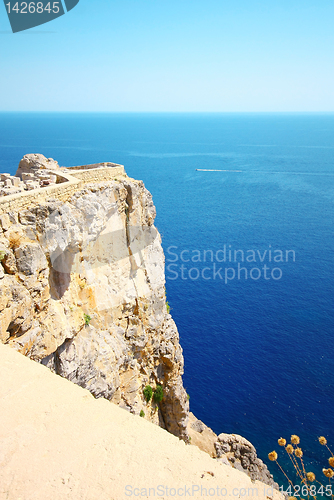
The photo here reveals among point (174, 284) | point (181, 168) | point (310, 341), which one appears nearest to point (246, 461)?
point (310, 341)

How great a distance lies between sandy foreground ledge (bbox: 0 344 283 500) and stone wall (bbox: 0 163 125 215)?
437 inches

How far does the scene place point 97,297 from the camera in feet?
78.2

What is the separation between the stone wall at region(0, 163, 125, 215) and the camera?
632 inches

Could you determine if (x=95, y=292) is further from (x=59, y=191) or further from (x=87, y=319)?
(x=59, y=191)

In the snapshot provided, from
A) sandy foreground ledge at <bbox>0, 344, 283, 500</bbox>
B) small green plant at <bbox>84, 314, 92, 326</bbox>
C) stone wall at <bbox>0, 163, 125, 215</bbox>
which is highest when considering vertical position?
stone wall at <bbox>0, 163, 125, 215</bbox>

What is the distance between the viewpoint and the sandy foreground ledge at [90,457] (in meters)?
5.14

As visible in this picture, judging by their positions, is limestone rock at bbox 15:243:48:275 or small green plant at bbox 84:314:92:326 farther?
small green plant at bbox 84:314:92:326

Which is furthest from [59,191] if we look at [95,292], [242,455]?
[242,455]

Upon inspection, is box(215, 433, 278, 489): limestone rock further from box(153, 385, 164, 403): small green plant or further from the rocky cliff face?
box(153, 385, 164, 403): small green plant

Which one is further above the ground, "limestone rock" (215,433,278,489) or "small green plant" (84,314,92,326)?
"small green plant" (84,314,92,326)

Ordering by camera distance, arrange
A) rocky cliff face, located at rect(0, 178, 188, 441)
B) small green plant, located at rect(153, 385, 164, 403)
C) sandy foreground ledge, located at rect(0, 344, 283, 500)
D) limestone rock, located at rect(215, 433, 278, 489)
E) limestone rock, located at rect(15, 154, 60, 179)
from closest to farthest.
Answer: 1. sandy foreground ledge, located at rect(0, 344, 283, 500)
2. rocky cliff face, located at rect(0, 178, 188, 441)
3. limestone rock, located at rect(15, 154, 60, 179)
4. small green plant, located at rect(153, 385, 164, 403)
5. limestone rock, located at rect(215, 433, 278, 489)

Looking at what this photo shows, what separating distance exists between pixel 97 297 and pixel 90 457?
18606 mm

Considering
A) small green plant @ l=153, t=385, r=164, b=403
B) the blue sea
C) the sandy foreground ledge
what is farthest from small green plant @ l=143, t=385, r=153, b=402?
the sandy foreground ledge

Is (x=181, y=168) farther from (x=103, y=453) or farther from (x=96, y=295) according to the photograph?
(x=103, y=453)
